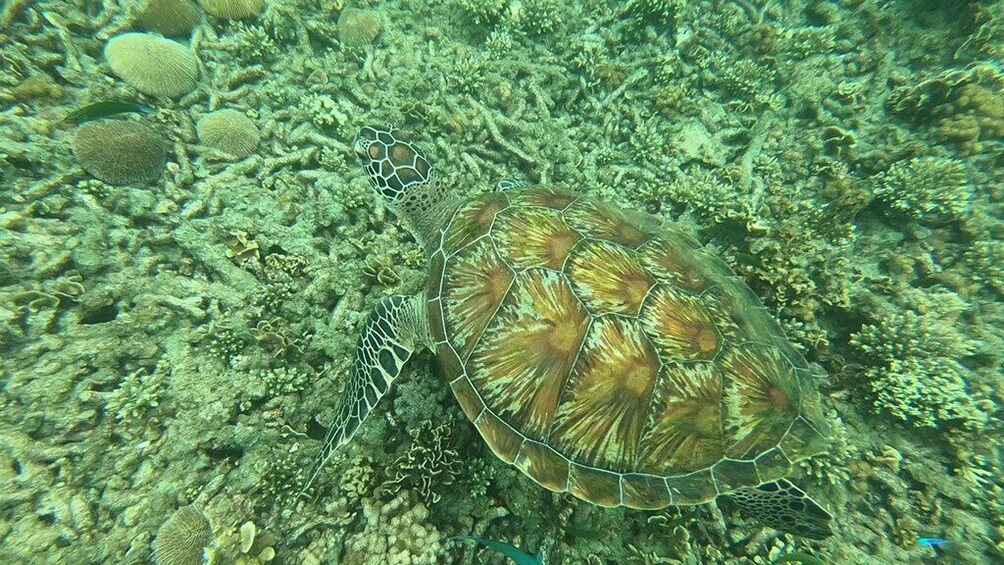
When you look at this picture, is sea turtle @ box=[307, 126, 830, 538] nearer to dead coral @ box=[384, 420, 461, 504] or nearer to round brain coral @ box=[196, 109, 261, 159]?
dead coral @ box=[384, 420, 461, 504]

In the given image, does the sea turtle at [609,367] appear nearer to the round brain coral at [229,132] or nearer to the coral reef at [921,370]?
the coral reef at [921,370]

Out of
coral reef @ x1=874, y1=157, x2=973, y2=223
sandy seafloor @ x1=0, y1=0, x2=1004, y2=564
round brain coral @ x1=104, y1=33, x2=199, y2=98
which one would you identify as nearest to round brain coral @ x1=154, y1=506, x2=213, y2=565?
sandy seafloor @ x1=0, y1=0, x2=1004, y2=564

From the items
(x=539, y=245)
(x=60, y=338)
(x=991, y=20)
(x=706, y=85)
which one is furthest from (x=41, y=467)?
(x=991, y=20)

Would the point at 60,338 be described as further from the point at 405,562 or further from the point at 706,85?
the point at 706,85

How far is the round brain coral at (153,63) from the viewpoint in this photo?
2.98m

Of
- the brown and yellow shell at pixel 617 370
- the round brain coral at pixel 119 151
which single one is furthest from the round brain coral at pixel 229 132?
the brown and yellow shell at pixel 617 370

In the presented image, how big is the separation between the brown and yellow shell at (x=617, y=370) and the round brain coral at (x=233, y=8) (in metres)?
3.62

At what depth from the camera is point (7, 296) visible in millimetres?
2148

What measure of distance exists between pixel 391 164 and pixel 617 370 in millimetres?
2103

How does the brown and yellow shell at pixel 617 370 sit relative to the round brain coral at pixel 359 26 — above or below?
below

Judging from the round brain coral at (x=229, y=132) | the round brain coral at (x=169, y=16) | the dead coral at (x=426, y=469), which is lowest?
the dead coral at (x=426, y=469)

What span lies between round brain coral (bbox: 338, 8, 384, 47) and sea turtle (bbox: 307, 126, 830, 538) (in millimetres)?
2807

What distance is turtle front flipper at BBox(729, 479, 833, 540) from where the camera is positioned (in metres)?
1.88

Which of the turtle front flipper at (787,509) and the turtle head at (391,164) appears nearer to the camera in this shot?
the turtle front flipper at (787,509)
